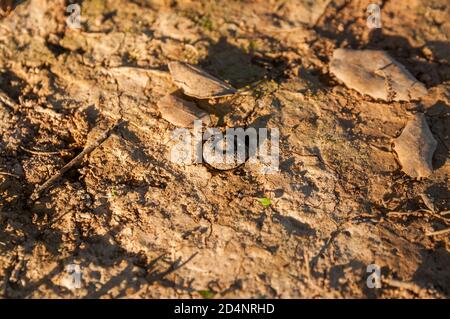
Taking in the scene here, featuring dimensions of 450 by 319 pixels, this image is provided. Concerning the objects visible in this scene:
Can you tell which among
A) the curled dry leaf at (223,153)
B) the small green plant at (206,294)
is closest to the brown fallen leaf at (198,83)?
the curled dry leaf at (223,153)

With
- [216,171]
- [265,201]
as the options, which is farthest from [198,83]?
[265,201]

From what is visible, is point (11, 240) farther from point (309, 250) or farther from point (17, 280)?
point (309, 250)

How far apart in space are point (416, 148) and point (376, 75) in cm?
72

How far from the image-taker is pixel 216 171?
A: 3176 mm

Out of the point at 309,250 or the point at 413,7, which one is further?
the point at 413,7

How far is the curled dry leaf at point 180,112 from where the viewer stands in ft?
10.9

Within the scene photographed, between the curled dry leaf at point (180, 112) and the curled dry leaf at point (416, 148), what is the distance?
1476mm

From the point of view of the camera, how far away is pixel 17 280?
280 centimetres

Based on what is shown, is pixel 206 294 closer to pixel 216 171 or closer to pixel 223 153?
pixel 216 171

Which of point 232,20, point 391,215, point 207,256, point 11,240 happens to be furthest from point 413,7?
point 11,240

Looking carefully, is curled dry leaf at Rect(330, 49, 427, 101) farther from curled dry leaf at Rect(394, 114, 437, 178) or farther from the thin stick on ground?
the thin stick on ground

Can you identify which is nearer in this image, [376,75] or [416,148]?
[416,148]

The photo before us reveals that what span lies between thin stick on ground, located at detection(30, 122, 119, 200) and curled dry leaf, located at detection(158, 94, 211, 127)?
40 cm

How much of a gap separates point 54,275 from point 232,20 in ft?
8.49
